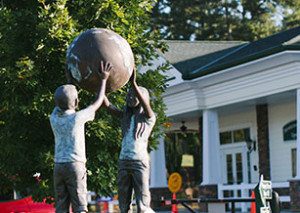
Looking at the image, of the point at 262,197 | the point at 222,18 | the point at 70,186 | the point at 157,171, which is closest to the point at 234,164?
the point at 157,171

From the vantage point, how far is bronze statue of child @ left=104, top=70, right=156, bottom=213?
7809 millimetres

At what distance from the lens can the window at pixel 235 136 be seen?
24844 millimetres

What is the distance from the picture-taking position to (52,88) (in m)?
12.8

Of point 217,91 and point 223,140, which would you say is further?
point 223,140

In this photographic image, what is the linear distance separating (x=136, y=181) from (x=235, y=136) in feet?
59.9

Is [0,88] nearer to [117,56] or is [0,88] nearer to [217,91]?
[117,56]

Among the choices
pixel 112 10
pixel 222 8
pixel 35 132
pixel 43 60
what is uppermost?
pixel 222 8

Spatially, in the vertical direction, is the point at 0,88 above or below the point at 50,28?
below

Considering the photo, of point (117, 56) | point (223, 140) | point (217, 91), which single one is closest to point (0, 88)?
point (117, 56)

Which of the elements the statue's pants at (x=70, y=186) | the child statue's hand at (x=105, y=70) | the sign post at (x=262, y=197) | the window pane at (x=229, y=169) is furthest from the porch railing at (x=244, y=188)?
the statue's pants at (x=70, y=186)

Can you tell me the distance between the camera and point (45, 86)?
12867 millimetres

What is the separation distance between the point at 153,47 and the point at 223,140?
1308 cm

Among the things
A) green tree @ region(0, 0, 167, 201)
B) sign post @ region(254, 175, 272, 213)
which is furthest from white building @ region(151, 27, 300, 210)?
sign post @ region(254, 175, 272, 213)

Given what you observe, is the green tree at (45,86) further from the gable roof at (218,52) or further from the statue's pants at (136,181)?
the gable roof at (218,52)
